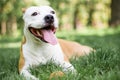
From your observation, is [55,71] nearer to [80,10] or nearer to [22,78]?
[22,78]

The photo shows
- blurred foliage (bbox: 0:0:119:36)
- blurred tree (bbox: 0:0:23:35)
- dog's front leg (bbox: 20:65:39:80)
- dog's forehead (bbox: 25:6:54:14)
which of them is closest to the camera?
dog's front leg (bbox: 20:65:39:80)

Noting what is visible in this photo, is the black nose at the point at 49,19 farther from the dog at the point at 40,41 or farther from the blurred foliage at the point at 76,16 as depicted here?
the blurred foliage at the point at 76,16

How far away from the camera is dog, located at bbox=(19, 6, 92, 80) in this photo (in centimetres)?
559

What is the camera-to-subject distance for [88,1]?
80.9 feet

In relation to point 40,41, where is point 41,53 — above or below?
below

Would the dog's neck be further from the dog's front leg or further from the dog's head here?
the dog's front leg

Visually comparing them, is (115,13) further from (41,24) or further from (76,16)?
(41,24)

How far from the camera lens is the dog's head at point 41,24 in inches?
219

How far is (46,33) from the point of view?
564 cm

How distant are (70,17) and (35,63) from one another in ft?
62.9

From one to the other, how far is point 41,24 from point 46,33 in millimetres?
161

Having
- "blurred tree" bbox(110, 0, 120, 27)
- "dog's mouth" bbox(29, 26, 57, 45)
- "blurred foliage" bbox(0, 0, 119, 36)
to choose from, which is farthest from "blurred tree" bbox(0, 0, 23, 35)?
"dog's mouth" bbox(29, 26, 57, 45)

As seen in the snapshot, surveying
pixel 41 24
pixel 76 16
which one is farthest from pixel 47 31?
pixel 76 16

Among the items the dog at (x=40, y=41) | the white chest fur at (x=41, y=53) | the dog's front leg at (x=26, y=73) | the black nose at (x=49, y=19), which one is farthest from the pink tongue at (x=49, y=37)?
the dog's front leg at (x=26, y=73)
